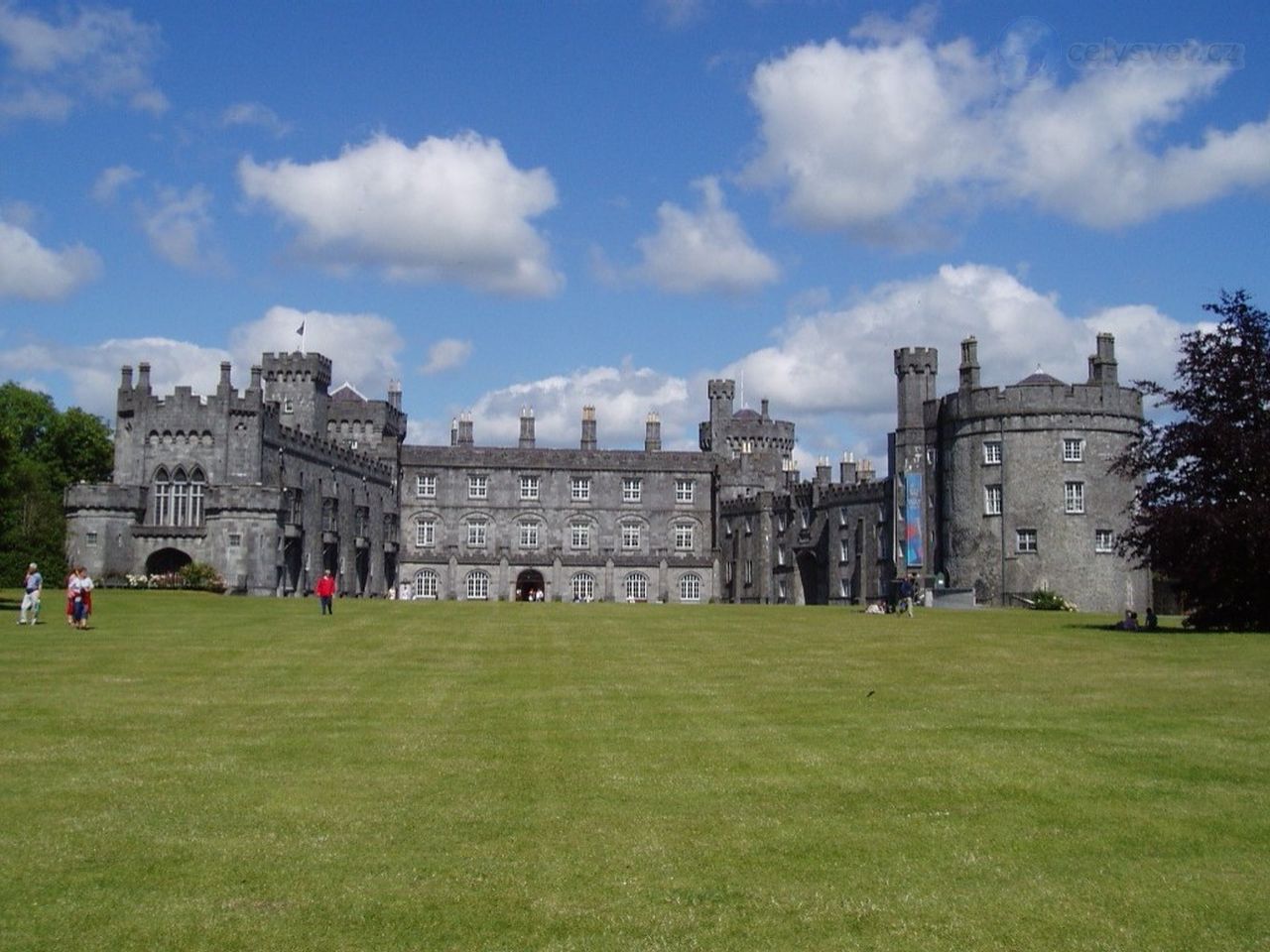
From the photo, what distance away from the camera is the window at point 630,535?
94.2 m

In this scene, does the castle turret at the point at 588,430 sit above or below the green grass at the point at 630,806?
above

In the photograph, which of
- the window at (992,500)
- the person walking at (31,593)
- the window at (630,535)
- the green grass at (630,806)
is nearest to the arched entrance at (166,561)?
the person walking at (31,593)

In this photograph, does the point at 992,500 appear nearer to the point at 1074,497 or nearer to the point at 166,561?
the point at 1074,497

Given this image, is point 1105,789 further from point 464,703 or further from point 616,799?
point 464,703

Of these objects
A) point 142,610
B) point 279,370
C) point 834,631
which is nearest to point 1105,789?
point 834,631

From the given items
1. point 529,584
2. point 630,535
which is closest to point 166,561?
point 529,584

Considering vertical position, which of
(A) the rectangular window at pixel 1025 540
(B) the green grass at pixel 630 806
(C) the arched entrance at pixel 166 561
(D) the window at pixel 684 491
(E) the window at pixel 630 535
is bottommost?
(B) the green grass at pixel 630 806

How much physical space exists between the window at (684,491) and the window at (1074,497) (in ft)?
118

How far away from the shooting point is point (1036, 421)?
208ft

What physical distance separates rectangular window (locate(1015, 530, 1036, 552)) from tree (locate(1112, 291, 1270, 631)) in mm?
23428

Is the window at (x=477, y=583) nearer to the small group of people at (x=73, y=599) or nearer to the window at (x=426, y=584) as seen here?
the window at (x=426, y=584)

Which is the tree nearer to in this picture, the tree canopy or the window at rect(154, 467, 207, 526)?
the window at rect(154, 467, 207, 526)

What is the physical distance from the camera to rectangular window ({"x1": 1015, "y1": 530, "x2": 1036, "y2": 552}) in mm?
62688

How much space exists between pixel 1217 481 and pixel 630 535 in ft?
195
